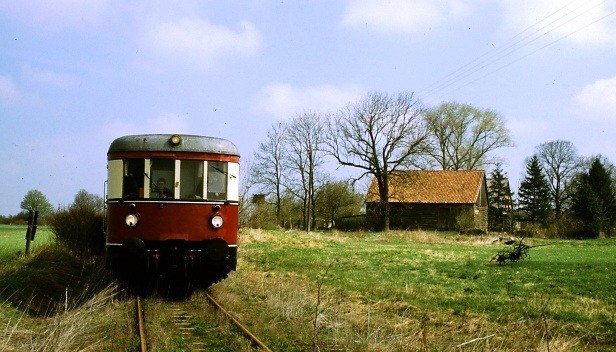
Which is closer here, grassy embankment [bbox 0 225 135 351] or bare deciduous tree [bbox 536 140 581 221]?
grassy embankment [bbox 0 225 135 351]

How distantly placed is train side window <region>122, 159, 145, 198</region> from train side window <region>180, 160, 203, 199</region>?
2.50 feet

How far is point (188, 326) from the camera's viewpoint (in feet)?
33.7

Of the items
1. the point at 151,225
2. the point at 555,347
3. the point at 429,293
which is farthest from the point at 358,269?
the point at 555,347

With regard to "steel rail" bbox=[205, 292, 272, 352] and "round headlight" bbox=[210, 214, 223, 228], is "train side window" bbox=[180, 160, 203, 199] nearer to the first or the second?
"round headlight" bbox=[210, 214, 223, 228]

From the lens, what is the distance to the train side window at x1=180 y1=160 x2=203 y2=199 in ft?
40.0

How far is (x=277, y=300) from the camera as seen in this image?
12.0 m

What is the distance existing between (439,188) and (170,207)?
175 ft

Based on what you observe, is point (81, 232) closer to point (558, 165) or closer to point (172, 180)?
point (172, 180)

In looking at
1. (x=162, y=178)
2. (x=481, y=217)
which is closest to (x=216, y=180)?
(x=162, y=178)

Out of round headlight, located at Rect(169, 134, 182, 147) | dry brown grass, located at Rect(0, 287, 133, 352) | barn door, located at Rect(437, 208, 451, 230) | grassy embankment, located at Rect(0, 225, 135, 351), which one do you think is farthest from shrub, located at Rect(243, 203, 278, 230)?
dry brown grass, located at Rect(0, 287, 133, 352)

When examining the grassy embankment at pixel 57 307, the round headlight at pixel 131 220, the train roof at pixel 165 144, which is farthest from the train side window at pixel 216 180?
the grassy embankment at pixel 57 307

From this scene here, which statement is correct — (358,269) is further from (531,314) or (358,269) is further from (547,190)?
(547,190)

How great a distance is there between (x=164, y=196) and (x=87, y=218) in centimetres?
932

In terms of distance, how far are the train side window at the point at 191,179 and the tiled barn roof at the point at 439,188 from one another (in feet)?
158
